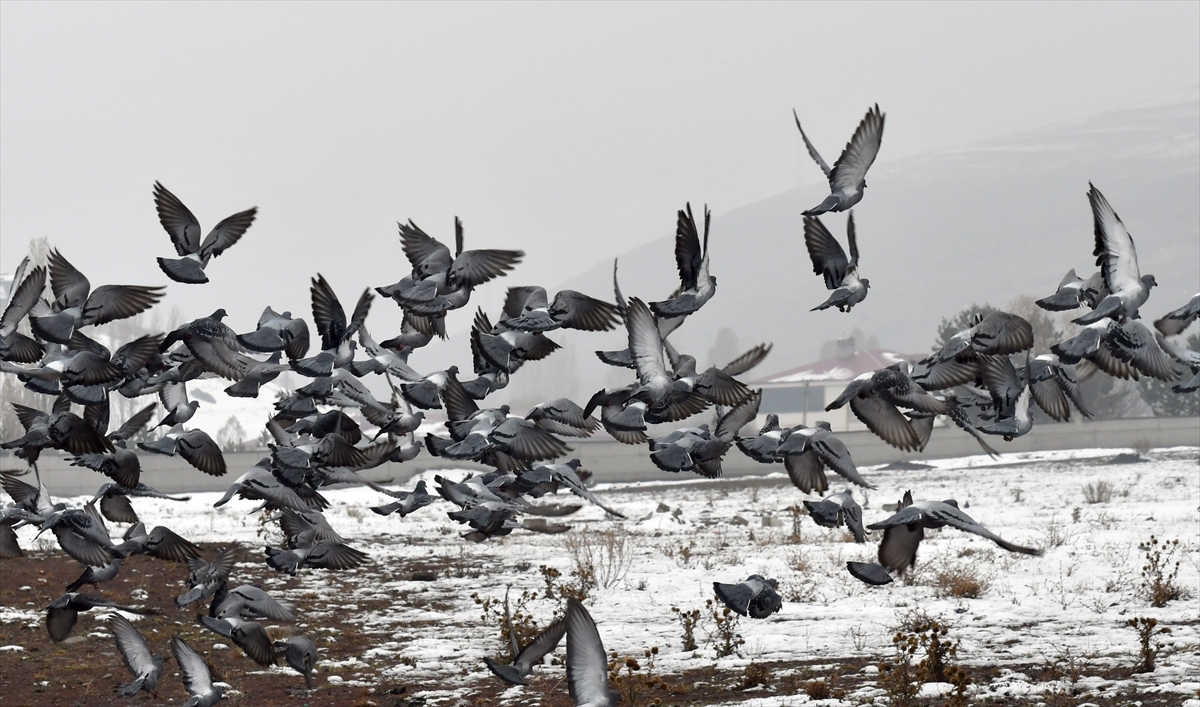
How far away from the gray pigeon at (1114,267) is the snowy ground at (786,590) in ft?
14.3

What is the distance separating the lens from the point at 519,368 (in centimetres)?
696

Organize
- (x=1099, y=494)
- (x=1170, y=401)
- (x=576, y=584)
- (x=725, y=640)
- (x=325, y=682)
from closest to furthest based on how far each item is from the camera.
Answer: (x=325, y=682) → (x=725, y=640) → (x=576, y=584) → (x=1099, y=494) → (x=1170, y=401)

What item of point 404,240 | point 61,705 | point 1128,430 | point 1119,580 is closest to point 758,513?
point 1119,580

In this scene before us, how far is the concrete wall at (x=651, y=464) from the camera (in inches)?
1875

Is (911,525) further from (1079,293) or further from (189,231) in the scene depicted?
(189,231)

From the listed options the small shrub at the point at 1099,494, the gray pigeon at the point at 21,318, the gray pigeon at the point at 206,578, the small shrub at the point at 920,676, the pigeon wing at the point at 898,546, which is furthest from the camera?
the small shrub at the point at 1099,494

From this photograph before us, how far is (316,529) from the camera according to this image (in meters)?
8.57

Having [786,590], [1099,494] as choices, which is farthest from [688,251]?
[1099,494]

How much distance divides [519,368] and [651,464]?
45.4 metres

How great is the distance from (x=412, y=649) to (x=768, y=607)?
5.89m

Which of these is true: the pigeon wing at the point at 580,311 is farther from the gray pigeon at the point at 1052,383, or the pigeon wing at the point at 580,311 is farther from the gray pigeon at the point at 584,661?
the gray pigeon at the point at 1052,383

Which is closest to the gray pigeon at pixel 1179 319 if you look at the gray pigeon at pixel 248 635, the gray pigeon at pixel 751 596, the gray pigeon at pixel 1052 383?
the gray pigeon at pixel 1052 383

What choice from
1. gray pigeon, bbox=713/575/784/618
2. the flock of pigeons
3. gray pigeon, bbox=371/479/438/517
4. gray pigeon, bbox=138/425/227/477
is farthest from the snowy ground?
gray pigeon, bbox=138/425/227/477

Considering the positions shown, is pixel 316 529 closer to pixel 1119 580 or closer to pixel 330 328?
pixel 330 328
